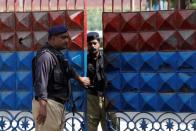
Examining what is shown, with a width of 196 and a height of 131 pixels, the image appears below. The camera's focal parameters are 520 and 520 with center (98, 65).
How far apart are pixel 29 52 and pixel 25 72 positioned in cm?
23

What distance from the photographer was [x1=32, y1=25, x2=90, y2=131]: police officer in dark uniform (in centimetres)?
489

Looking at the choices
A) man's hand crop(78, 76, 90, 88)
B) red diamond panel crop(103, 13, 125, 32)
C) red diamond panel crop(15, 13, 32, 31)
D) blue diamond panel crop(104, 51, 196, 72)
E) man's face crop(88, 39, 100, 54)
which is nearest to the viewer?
man's hand crop(78, 76, 90, 88)

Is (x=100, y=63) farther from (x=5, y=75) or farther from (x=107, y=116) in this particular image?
(x=5, y=75)

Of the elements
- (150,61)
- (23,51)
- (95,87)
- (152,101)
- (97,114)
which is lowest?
(97,114)

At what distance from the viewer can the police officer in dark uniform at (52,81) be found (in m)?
4.89

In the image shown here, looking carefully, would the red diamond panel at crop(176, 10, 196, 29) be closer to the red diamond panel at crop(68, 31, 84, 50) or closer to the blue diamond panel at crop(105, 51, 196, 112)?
the blue diamond panel at crop(105, 51, 196, 112)

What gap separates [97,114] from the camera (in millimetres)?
5930

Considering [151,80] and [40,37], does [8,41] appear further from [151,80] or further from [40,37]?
[151,80]

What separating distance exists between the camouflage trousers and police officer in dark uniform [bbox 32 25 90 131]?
668mm

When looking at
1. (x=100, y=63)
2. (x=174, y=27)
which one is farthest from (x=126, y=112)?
(x=174, y=27)

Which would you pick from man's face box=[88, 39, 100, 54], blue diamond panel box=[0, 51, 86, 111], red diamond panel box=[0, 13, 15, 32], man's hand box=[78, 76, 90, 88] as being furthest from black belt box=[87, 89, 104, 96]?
red diamond panel box=[0, 13, 15, 32]

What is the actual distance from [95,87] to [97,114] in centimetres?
37

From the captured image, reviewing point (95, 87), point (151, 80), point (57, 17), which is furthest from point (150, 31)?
point (57, 17)

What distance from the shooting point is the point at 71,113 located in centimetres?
601
